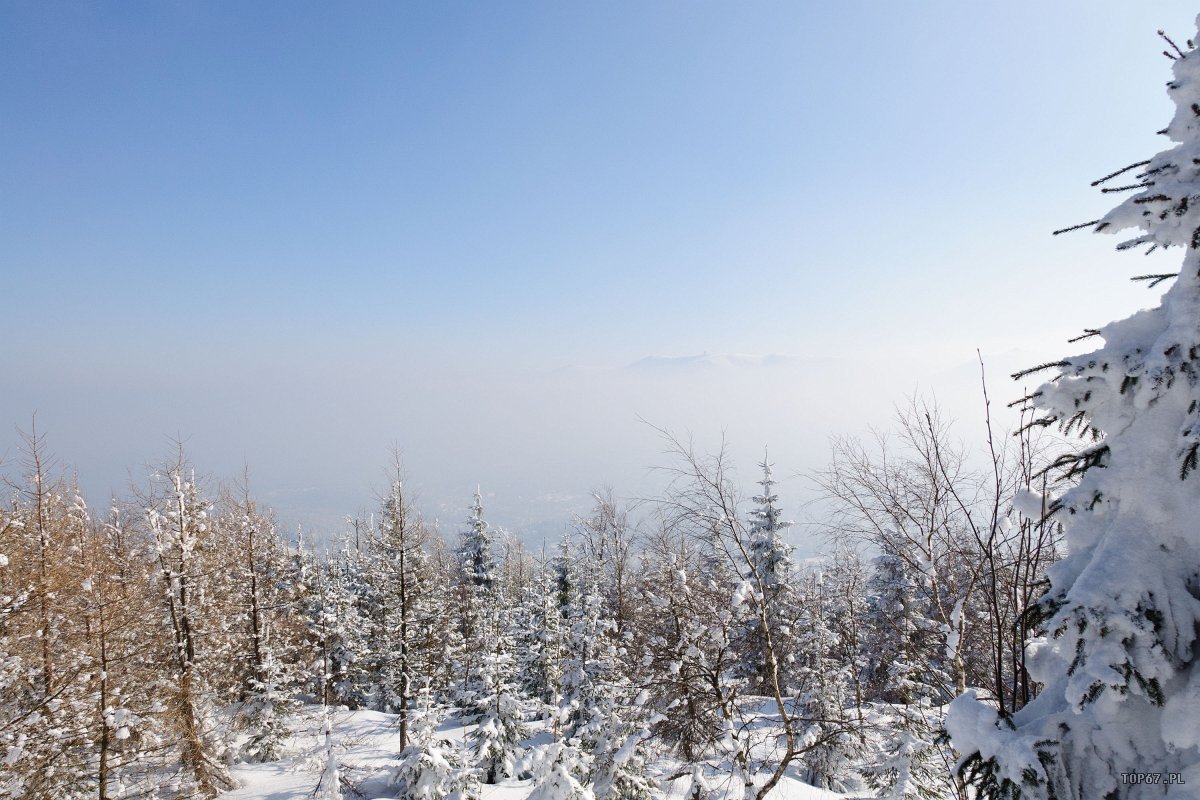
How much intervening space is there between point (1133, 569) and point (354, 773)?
68.8ft

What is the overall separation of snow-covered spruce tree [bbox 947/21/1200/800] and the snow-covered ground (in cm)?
1059

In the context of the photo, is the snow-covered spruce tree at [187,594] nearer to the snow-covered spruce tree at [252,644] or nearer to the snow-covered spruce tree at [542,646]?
the snow-covered spruce tree at [252,644]

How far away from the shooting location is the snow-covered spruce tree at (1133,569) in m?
1.90

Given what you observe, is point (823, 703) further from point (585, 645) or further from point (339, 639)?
point (339, 639)

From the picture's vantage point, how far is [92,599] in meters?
11.6

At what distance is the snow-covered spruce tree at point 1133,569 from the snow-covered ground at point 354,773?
417 inches

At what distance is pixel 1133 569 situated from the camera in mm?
1962

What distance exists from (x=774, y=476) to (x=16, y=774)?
70.9ft

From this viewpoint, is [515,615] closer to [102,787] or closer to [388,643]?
[388,643]

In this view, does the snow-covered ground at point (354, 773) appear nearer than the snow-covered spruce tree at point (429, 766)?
No

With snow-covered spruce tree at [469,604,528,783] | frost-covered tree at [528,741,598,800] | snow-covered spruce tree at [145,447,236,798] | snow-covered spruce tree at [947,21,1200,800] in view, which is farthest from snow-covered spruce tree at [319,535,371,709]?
snow-covered spruce tree at [947,21,1200,800]

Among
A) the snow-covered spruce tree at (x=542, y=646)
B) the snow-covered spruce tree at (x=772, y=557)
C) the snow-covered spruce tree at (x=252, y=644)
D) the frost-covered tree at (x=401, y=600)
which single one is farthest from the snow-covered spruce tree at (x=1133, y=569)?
the snow-covered spruce tree at (x=252, y=644)

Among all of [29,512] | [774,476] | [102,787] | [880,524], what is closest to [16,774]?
[102,787]

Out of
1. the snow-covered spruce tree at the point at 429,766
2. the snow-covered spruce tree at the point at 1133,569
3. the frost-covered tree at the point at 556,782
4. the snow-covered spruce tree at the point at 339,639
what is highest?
the snow-covered spruce tree at the point at 1133,569
